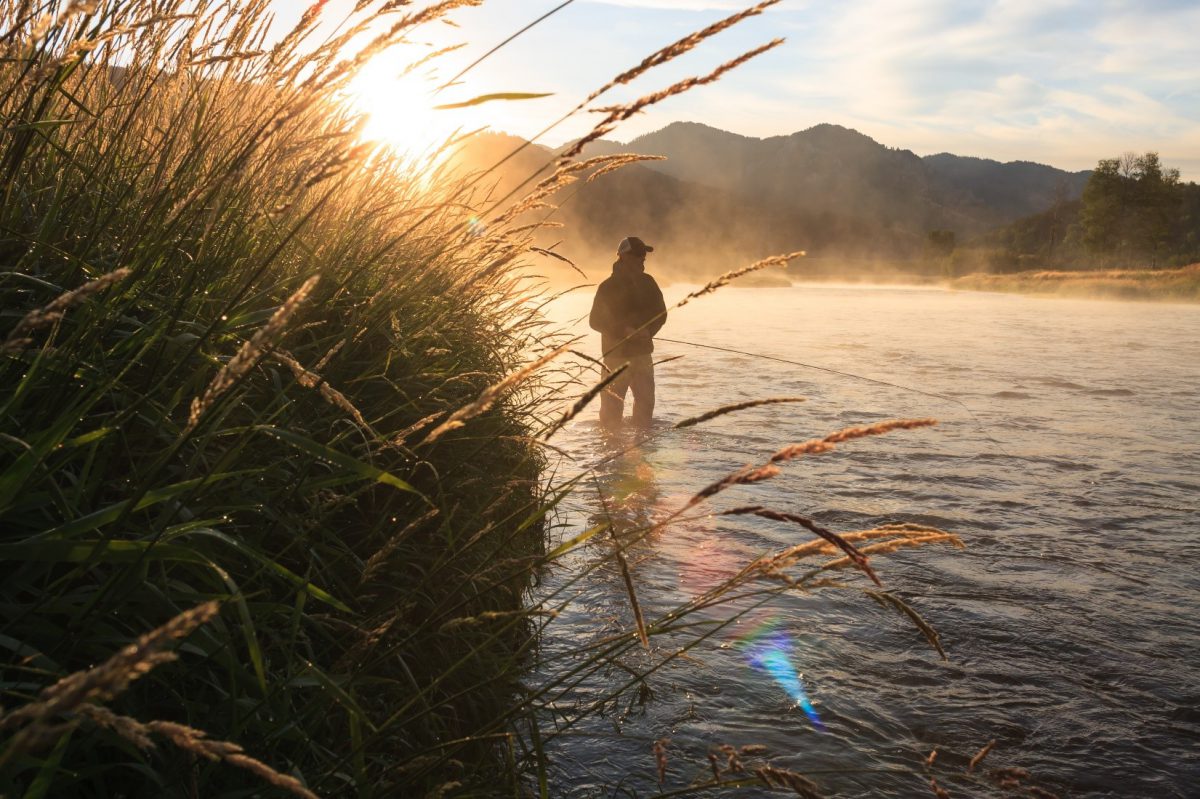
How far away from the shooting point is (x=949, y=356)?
20016mm

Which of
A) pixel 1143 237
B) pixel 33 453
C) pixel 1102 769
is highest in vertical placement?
pixel 1143 237

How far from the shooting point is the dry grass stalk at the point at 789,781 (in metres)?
1.42

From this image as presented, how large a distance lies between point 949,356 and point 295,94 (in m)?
19.4

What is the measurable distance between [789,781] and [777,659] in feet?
11.1

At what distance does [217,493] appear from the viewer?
2.10m

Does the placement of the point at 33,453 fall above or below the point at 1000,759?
above

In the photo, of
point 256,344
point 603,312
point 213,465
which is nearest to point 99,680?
point 256,344

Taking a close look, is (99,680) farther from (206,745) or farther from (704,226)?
(704,226)

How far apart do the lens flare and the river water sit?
0.05 ft

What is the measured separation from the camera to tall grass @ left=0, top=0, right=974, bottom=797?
57.6 inches

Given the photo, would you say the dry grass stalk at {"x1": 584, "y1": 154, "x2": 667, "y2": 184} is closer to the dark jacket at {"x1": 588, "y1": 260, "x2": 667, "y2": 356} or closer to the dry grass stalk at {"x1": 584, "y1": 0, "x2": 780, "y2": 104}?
the dry grass stalk at {"x1": 584, "y1": 0, "x2": 780, "y2": 104}

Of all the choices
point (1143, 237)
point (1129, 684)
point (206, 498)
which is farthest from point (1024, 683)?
point (1143, 237)

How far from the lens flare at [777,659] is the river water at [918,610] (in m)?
0.02

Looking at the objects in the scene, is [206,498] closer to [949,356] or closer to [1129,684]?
[1129,684]
